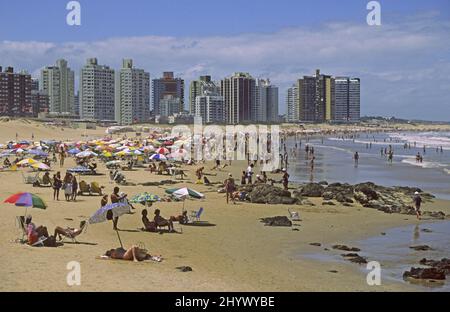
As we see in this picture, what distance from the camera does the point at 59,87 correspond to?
174125mm

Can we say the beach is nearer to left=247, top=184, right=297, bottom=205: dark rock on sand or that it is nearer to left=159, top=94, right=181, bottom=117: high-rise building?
left=247, top=184, right=297, bottom=205: dark rock on sand

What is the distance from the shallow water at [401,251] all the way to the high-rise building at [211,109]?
154m

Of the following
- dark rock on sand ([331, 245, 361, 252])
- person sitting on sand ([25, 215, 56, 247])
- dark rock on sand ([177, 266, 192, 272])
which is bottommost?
dark rock on sand ([331, 245, 361, 252])

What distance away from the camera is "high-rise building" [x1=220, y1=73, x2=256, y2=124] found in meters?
168

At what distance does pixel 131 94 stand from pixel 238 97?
107 ft

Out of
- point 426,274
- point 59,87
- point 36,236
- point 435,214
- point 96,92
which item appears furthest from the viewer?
point 59,87

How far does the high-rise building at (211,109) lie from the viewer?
170 m

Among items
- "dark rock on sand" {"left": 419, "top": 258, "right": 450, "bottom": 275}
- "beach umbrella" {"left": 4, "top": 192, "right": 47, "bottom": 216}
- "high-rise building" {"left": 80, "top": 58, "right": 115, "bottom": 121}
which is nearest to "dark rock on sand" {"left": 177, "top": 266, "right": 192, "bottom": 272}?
"beach umbrella" {"left": 4, "top": 192, "right": 47, "bottom": 216}

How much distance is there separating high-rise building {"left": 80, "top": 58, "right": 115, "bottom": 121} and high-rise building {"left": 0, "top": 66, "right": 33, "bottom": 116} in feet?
59.3

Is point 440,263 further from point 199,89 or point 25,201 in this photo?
point 199,89

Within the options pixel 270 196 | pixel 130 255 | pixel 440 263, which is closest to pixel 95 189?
pixel 270 196
